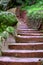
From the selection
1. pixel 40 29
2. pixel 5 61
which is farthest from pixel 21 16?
pixel 5 61

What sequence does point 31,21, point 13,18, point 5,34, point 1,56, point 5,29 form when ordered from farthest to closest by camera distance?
point 31,21
point 13,18
point 5,29
point 5,34
point 1,56

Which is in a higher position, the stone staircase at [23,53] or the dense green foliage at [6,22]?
the dense green foliage at [6,22]

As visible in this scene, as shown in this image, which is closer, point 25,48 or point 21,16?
point 25,48

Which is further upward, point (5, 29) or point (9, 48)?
point (5, 29)

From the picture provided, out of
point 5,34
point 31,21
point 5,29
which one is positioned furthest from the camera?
point 31,21

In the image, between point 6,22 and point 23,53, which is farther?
point 6,22

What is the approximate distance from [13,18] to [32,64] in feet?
6.77

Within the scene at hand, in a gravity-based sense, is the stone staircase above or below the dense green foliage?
below

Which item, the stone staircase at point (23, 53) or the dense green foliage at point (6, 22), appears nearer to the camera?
the stone staircase at point (23, 53)

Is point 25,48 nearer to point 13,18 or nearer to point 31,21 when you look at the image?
point 13,18

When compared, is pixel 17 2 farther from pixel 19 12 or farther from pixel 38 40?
pixel 38 40

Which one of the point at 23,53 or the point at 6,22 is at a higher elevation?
the point at 6,22

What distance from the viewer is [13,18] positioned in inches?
195

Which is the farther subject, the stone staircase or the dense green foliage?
the dense green foliage
